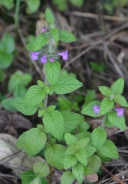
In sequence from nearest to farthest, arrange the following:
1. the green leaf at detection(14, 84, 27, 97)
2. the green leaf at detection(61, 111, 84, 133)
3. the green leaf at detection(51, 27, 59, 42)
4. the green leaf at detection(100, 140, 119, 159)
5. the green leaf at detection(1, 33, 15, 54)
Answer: the green leaf at detection(51, 27, 59, 42)
the green leaf at detection(100, 140, 119, 159)
the green leaf at detection(61, 111, 84, 133)
the green leaf at detection(14, 84, 27, 97)
the green leaf at detection(1, 33, 15, 54)

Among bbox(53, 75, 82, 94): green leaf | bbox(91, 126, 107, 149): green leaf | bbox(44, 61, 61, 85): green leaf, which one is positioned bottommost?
bbox(91, 126, 107, 149): green leaf

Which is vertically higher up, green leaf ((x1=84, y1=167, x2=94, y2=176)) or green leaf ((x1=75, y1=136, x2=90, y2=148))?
green leaf ((x1=75, y1=136, x2=90, y2=148))

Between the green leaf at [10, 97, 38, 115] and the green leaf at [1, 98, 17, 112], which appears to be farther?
the green leaf at [1, 98, 17, 112]

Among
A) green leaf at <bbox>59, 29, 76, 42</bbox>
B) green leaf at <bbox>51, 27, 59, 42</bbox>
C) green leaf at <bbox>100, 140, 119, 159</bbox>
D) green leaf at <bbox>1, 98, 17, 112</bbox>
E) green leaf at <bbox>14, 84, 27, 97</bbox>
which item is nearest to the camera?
green leaf at <bbox>51, 27, 59, 42</bbox>

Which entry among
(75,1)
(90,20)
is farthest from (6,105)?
(90,20)

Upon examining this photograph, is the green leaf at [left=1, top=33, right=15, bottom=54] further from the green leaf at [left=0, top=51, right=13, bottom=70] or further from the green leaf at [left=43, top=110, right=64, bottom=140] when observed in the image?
the green leaf at [left=43, top=110, right=64, bottom=140]

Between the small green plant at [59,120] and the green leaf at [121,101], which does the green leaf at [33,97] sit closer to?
the small green plant at [59,120]

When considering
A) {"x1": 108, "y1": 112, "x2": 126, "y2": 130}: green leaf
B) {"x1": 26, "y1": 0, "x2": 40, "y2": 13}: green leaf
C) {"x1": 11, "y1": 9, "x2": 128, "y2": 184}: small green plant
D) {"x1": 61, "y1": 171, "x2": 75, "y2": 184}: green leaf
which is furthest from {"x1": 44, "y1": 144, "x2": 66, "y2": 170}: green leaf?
{"x1": 26, "y1": 0, "x2": 40, "y2": 13}: green leaf
